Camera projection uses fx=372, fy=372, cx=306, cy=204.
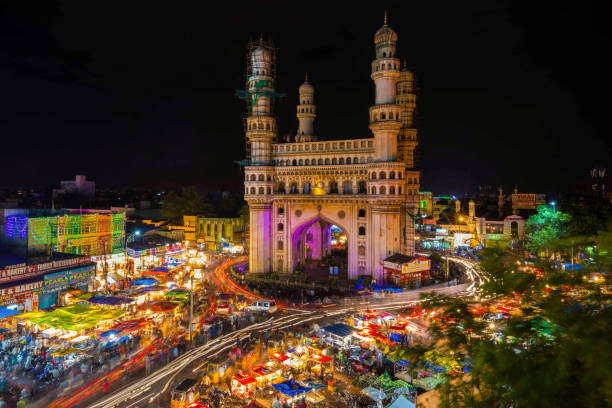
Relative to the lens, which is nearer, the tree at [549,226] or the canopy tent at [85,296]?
the canopy tent at [85,296]

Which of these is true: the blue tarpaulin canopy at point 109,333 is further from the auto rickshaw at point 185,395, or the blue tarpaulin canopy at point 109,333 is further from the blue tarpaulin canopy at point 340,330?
the blue tarpaulin canopy at point 340,330

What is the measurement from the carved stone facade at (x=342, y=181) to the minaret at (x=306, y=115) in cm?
669

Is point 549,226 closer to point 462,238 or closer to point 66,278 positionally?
point 462,238

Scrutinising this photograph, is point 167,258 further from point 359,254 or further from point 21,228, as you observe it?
point 359,254

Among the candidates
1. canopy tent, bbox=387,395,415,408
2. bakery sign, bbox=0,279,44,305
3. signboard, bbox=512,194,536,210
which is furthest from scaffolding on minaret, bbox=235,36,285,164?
signboard, bbox=512,194,536,210

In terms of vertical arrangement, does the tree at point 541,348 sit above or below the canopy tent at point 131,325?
above

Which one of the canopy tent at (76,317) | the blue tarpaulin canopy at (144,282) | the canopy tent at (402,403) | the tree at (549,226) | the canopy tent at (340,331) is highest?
the tree at (549,226)

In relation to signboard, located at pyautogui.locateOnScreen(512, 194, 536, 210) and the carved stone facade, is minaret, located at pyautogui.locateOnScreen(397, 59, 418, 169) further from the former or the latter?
signboard, located at pyautogui.locateOnScreen(512, 194, 536, 210)

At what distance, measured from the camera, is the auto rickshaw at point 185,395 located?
49.1ft

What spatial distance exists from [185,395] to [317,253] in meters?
36.8

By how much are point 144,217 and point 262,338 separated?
194ft

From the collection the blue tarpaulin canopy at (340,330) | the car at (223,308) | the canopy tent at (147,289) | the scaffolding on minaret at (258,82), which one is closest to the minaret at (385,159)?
the scaffolding on minaret at (258,82)

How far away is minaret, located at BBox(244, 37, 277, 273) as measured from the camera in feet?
141

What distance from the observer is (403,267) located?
115ft
